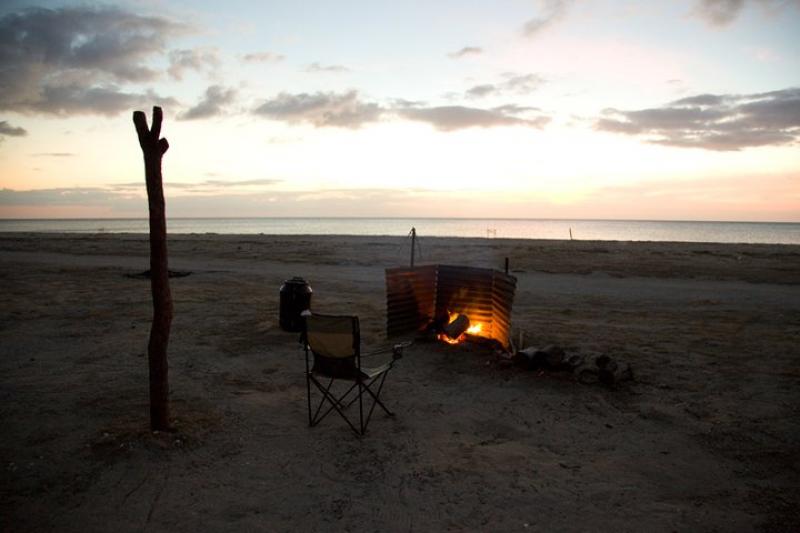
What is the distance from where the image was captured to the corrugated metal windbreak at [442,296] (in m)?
9.10

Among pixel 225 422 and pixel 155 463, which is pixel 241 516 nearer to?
pixel 155 463

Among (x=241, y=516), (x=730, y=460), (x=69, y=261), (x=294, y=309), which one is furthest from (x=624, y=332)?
(x=69, y=261)

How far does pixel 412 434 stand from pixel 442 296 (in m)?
4.32

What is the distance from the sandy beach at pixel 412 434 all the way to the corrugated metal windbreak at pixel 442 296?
57 cm

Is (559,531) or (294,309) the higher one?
(294,309)

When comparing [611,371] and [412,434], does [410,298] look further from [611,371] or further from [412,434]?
[412,434]

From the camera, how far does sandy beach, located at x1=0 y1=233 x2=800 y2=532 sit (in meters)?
4.26

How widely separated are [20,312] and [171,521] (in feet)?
34.9

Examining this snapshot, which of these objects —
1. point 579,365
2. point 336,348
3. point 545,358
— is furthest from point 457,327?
point 336,348

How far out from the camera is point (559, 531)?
3996 millimetres

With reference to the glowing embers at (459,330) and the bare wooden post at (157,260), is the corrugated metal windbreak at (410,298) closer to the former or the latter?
the glowing embers at (459,330)

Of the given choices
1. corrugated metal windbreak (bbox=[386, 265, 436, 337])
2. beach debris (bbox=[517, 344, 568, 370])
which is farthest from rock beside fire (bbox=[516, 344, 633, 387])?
corrugated metal windbreak (bbox=[386, 265, 436, 337])

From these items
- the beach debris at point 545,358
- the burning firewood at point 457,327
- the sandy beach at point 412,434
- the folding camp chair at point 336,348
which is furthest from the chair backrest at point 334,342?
the burning firewood at point 457,327

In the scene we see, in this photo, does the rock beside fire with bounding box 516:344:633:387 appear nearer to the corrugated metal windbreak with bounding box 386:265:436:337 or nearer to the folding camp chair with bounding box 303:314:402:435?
the corrugated metal windbreak with bounding box 386:265:436:337
